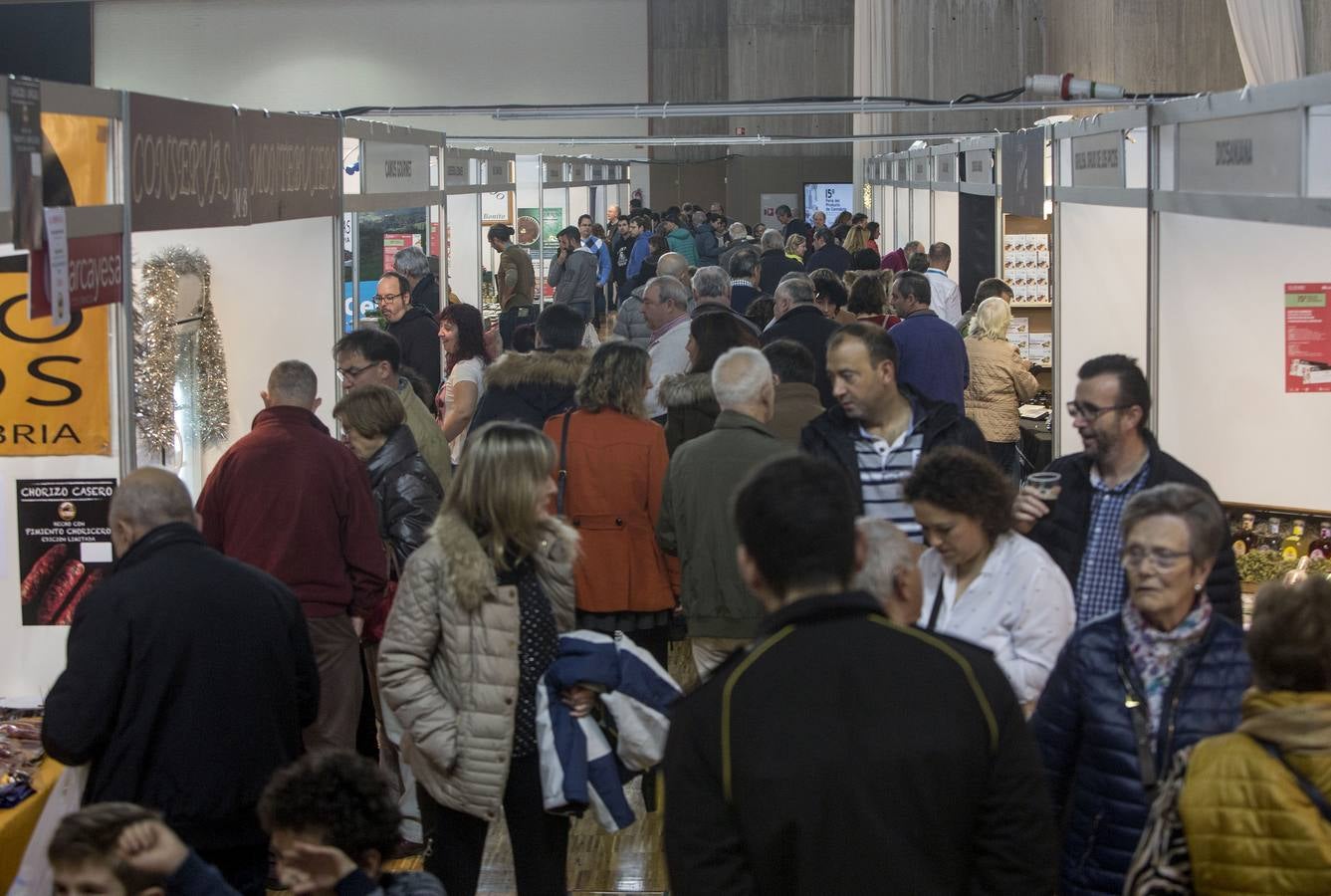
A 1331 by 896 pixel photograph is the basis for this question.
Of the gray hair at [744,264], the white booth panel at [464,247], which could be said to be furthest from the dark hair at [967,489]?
the white booth panel at [464,247]

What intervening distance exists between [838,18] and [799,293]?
20849 millimetres

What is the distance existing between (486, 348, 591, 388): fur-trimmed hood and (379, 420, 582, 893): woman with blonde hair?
7.49ft

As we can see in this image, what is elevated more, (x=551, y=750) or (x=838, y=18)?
(x=838, y=18)

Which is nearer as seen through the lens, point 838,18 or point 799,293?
point 799,293

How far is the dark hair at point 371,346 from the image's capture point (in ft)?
17.4

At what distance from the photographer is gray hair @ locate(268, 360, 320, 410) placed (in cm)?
441

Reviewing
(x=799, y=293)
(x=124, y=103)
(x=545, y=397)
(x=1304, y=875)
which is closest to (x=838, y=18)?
(x=799, y=293)

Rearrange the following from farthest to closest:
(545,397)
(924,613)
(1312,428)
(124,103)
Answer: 1. (545,397)
2. (1312,428)
3. (124,103)
4. (924,613)

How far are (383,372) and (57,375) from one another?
4.98ft

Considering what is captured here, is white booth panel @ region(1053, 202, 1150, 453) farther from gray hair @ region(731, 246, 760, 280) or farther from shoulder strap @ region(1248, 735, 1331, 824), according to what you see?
gray hair @ region(731, 246, 760, 280)

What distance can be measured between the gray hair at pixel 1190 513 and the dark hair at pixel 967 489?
0.36 metres

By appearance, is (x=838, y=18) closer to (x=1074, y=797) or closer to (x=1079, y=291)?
(x=1079, y=291)

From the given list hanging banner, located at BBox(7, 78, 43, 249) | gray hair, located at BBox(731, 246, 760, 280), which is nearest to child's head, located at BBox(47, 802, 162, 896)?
hanging banner, located at BBox(7, 78, 43, 249)

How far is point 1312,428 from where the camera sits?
5.09 metres
